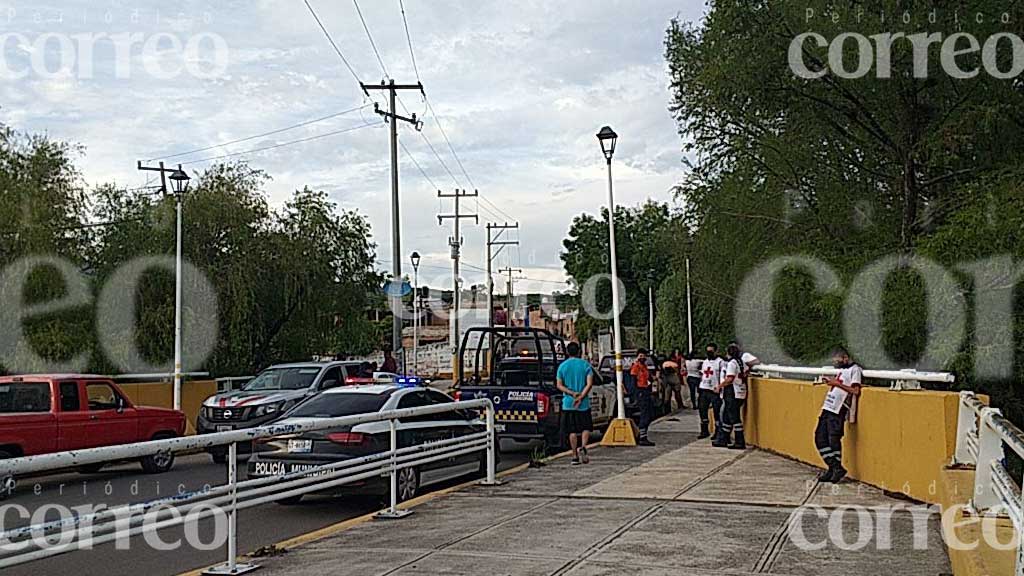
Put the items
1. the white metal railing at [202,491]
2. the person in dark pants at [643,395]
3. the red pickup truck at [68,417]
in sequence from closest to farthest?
the white metal railing at [202,491]
the red pickup truck at [68,417]
the person in dark pants at [643,395]

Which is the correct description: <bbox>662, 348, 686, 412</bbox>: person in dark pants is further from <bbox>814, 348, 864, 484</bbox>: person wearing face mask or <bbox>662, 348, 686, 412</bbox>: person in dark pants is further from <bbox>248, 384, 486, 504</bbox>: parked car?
<bbox>814, 348, 864, 484</bbox>: person wearing face mask

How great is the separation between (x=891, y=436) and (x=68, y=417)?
11536 mm

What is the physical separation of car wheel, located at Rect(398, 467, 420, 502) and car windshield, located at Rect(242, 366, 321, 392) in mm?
8519

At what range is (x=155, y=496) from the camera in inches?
548

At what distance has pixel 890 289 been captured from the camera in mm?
16844

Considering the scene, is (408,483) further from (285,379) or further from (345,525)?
(285,379)

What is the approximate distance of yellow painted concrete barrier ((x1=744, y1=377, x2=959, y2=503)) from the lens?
10.2m

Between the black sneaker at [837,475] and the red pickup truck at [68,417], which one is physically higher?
the red pickup truck at [68,417]

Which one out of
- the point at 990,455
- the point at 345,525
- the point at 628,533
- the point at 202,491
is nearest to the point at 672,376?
the point at 345,525

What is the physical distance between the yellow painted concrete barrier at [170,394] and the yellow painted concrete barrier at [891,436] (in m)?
14.5

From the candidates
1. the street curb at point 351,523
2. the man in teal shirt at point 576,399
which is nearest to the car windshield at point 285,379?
the street curb at point 351,523

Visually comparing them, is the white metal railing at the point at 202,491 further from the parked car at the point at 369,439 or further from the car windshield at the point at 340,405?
the car windshield at the point at 340,405

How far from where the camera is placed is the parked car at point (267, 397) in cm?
1936

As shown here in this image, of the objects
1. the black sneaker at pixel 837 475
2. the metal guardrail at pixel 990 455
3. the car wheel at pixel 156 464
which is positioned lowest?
the car wheel at pixel 156 464
